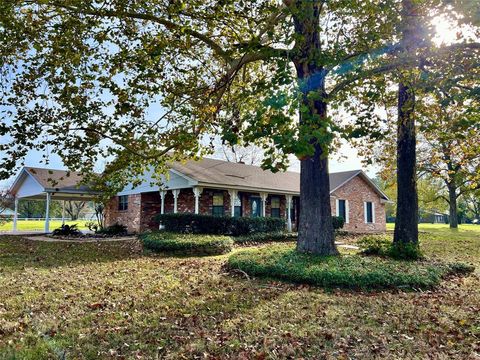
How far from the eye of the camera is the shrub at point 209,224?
1612 cm

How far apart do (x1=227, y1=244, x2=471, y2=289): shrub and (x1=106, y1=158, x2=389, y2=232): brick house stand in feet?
29.0

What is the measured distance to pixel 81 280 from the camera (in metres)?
7.57

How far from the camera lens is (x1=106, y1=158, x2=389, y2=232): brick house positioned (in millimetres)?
18516

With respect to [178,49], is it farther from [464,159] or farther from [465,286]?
[464,159]

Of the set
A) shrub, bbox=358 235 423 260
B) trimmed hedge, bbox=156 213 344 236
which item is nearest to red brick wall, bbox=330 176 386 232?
trimmed hedge, bbox=156 213 344 236

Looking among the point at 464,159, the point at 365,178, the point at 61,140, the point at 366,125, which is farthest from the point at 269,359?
the point at 365,178

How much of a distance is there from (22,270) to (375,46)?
9.83 metres

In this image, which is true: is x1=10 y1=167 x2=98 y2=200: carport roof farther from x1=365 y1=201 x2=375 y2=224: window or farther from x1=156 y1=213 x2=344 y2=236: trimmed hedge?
x1=365 y1=201 x2=375 y2=224: window

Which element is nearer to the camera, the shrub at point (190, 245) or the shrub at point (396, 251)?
the shrub at point (396, 251)

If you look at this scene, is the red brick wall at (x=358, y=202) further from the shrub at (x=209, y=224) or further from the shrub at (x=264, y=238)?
the shrub at (x=209, y=224)

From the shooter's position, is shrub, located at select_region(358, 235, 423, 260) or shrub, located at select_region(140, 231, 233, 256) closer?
shrub, located at select_region(358, 235, 423, 260)

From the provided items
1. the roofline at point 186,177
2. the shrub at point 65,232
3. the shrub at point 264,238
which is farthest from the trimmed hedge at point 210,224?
the shrub at point 65,232

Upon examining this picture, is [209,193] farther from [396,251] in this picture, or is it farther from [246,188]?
[396,251]

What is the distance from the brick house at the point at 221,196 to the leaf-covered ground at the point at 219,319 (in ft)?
33.5
